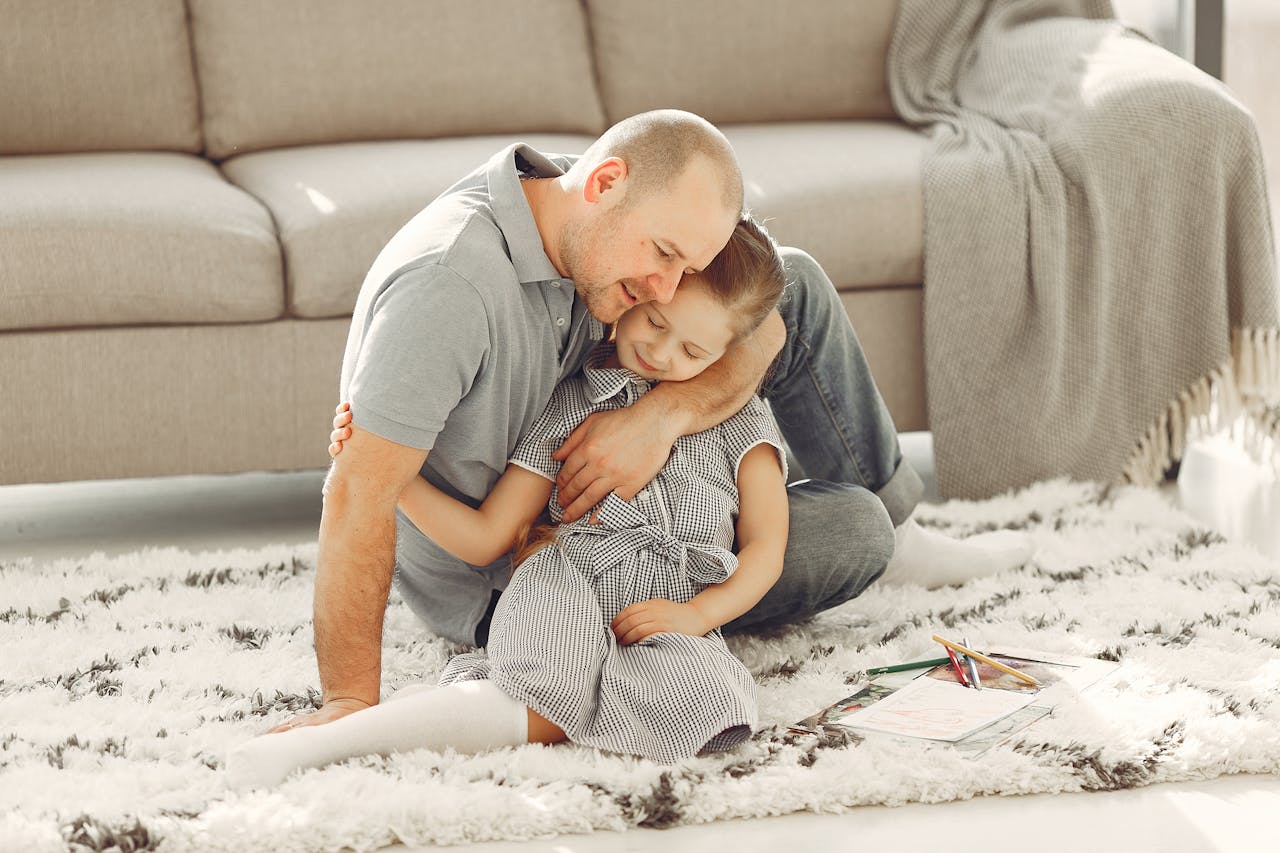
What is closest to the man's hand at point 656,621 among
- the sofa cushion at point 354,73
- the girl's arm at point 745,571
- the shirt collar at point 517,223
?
the girl's arm at point 745,571

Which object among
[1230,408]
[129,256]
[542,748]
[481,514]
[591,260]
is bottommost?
[1230,408]

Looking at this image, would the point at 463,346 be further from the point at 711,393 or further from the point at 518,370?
the point at 711,393

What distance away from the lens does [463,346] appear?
1.35m

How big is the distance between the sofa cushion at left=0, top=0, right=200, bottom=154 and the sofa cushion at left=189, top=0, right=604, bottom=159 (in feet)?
0.18

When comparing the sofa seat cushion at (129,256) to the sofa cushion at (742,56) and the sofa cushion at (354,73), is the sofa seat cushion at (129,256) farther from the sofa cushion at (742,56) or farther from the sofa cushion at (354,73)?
the sofa cushion at (742,56)

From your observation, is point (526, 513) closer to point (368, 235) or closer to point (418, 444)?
point (418, 444)

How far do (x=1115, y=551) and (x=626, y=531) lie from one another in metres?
0.81

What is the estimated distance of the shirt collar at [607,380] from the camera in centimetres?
157

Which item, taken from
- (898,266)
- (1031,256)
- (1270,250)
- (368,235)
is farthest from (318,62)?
(1270,250)

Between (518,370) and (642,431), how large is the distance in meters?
0.17

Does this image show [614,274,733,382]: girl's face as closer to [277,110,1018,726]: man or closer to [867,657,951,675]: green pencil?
[277,110,1018,726]: man

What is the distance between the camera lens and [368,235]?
2.14 metres

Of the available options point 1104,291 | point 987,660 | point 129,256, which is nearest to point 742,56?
point 1104,291

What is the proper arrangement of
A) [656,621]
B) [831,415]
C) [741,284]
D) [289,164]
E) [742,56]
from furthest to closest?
[742,56]
[289,164]
[831,415]
[741,284]
[656,621]
